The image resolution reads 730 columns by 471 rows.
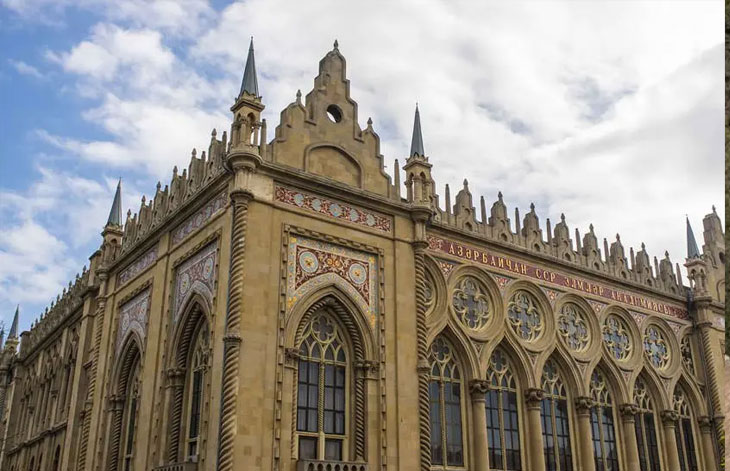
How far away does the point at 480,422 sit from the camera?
23.9 metres

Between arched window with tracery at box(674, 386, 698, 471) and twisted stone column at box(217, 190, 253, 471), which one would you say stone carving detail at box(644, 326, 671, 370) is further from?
twisted stone column at box(217, 190, 253, 471)

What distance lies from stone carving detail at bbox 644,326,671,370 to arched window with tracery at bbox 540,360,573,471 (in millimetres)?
5396

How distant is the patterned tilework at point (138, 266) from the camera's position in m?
25.7

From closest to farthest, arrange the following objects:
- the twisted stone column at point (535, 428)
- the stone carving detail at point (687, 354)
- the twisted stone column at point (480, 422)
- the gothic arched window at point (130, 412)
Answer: the twisted stone column at point (480, 422), the gothic arched window at point (130, 412), the twisted stone column at point (535, 428), the stone carving detail at point (687, 354)

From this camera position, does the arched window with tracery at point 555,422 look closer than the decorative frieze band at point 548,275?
Yes

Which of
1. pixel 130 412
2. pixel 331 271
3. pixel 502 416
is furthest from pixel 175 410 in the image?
pixel 502 416

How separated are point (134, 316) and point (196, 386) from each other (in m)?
5.28

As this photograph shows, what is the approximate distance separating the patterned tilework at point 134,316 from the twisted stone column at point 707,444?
2145cm

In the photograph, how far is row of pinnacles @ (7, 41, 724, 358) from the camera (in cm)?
2206

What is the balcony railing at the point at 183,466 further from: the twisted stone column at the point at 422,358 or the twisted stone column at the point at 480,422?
the twisted stone column at the point at 480,422

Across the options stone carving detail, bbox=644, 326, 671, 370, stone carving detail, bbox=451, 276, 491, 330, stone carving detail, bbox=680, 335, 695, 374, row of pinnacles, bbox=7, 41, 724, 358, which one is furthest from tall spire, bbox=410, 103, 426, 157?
stone carving detail, bbox=680, 335, 695, 374

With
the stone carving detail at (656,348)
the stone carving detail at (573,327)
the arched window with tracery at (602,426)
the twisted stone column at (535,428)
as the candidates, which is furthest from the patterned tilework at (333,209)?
the stone carving detail at (656,348)

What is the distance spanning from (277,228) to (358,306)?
3105 millimetres

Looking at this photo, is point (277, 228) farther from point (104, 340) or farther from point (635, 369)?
point (635, 369)
